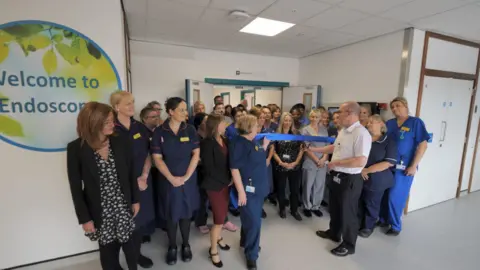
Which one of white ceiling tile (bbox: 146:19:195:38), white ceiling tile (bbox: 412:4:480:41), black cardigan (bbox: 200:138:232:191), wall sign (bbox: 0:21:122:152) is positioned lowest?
black cardigan (bbox: 200:138:232:191)

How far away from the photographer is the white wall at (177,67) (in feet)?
14.3

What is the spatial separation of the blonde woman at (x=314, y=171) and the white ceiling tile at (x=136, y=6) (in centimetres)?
252

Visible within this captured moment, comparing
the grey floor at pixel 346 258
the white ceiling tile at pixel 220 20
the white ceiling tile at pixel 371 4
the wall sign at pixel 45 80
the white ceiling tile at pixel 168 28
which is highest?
the white ceiling tile at pixel 168 28

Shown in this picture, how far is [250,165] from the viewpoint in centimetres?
196

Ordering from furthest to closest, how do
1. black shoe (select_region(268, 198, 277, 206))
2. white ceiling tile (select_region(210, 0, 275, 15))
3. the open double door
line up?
the open double door
black shoe (select_region(268, 198, 277, 206))
white ceiling tile (select_region(210, 0, 275, 15))

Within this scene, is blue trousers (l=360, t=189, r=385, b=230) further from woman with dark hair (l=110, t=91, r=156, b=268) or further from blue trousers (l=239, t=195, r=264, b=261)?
woman with dark hair (l=110, t=91, r=156, b=268)

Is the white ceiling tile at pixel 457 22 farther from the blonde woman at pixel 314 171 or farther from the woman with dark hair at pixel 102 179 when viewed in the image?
the woman with dark hair at pixel 102 179

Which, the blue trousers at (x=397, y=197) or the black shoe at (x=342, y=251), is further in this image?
the blue trousers at (x=397, y=197)

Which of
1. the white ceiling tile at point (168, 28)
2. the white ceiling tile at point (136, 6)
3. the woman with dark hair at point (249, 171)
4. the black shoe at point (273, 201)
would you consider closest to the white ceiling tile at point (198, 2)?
the white ceiling tile at point (136, 6)

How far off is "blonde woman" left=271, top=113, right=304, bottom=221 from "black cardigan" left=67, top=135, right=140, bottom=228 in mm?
2055

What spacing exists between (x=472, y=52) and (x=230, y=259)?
16.1ft

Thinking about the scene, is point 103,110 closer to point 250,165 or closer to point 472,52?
point 250,165

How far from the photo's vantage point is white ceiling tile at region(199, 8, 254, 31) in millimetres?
2818

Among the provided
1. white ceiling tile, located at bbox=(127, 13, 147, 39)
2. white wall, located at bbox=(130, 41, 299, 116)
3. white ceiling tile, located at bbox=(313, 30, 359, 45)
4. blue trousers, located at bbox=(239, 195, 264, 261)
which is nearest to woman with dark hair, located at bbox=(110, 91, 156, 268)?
blue trousers, located at bbox=(239, 195, 264, 261)
